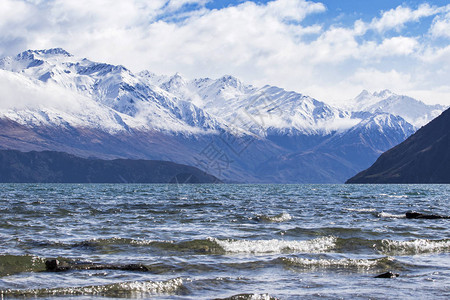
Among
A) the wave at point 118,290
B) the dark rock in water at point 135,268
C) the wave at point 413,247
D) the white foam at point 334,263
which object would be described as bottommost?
the wave at point 413,247

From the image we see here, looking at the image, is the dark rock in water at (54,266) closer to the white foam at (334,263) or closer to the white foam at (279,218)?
the white foam at (334,263)

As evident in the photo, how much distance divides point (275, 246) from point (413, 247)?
27.2ft

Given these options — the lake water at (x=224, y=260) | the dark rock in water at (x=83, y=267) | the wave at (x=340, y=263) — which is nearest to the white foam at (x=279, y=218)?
the lake water at (x=224, y=260)

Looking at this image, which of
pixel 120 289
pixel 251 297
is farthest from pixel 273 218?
pixel 251 297

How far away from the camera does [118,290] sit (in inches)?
794

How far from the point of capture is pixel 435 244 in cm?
3306

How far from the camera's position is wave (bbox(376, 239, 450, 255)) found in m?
31.2

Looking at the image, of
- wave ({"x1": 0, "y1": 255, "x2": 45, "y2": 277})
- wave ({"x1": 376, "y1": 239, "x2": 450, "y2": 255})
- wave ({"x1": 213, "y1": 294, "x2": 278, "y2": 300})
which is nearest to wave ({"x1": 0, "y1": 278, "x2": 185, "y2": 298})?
wave ({"x1": 213, "y1": 294, "x2": 278, "y2": 300})

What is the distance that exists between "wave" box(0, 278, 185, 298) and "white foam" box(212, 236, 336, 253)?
979cm

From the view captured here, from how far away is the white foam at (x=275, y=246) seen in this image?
30.6 m

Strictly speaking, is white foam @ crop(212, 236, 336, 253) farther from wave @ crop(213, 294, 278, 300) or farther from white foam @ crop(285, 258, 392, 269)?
wave @ crop(213, 294, 278, 300)

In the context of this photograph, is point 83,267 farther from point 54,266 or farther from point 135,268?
point 135,268

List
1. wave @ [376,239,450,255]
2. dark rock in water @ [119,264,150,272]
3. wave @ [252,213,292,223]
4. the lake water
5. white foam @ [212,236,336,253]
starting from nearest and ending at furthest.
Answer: the lake water → dark rock in water @ [119,264,150,272] → white foam @ [212,236,336,253] → wave @ [376,239,450,255] → wave @ [252,213,292,223]

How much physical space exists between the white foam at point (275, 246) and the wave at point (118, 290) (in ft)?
32.1
